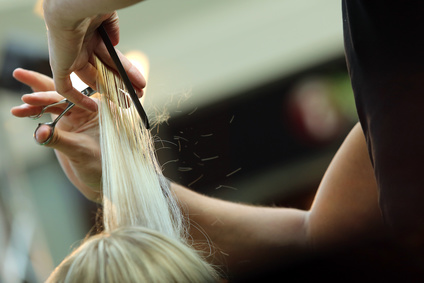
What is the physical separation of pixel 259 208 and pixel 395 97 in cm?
55

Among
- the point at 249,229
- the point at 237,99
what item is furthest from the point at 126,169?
the point at 237,99

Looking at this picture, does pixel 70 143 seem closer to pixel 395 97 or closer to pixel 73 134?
pixel 73 134

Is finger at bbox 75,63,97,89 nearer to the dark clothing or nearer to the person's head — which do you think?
the person's head

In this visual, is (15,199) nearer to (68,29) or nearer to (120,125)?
(120,125)

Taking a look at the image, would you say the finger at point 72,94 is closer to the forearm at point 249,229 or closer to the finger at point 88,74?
the finger at point 88,74

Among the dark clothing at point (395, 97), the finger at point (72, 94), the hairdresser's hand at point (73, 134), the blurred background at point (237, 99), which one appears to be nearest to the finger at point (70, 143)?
the hairdresser's hand at point (73, 134)

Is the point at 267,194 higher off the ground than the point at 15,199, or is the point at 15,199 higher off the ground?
the point at 15,199

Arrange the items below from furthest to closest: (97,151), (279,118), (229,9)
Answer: (229,9) → (279,118) → (97,151)

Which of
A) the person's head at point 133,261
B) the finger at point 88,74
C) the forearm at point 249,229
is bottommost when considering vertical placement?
the forearm at point 249,229

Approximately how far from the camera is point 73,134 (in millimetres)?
1132

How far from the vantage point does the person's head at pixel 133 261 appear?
0.79 metres

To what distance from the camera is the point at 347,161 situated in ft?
4.04

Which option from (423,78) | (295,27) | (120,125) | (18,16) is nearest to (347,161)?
(423,78)

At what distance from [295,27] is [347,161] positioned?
3001 millimetres
